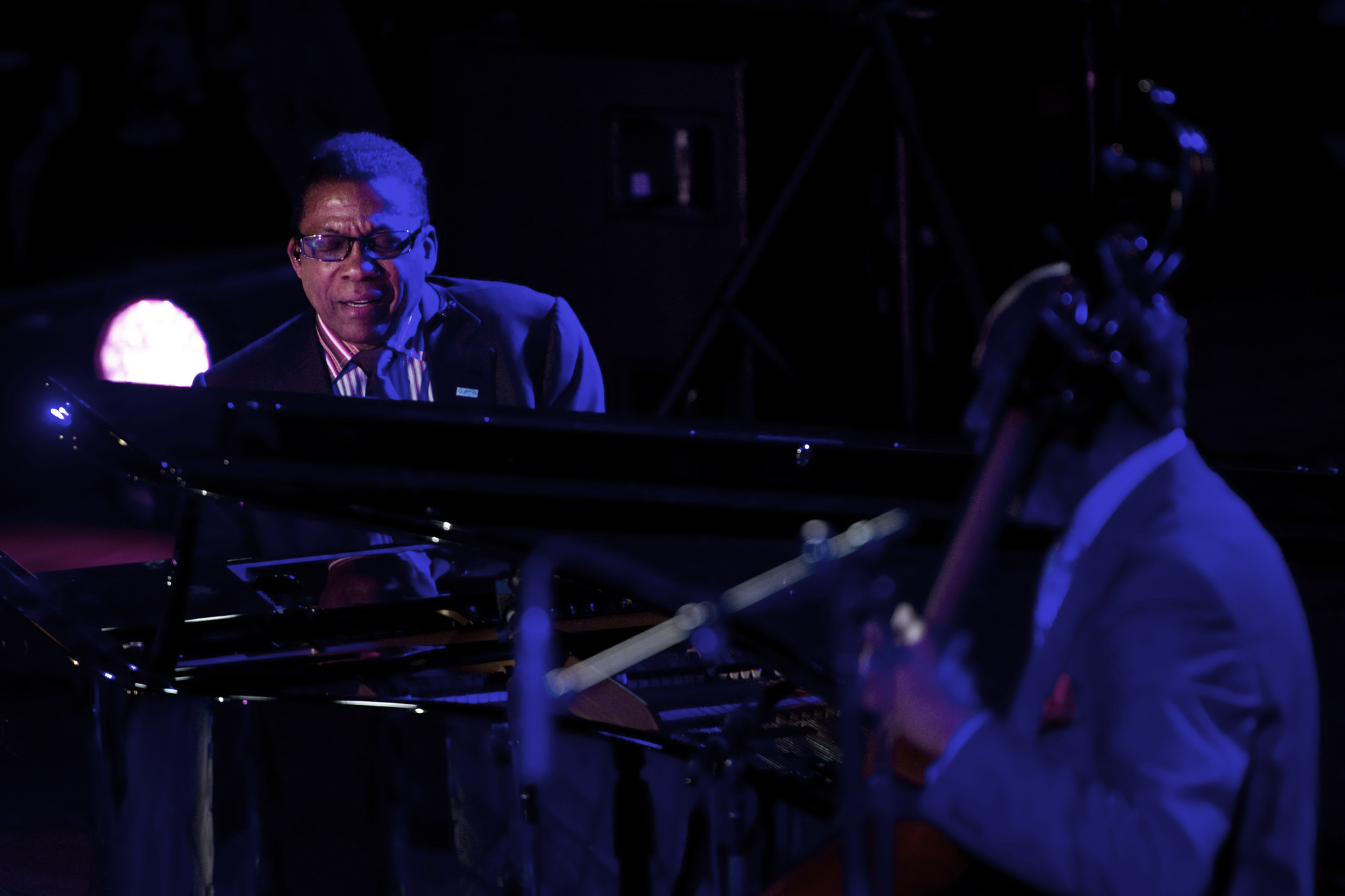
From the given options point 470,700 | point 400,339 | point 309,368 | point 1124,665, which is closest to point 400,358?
point 400,339

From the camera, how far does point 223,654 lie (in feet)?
7.78

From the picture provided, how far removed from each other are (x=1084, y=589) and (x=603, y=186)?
3660mm

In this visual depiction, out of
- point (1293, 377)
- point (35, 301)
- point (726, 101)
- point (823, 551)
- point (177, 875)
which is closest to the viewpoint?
point (823, 551)

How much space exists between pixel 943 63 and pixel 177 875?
388 cm

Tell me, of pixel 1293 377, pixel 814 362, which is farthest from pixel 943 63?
pixel 1293 377

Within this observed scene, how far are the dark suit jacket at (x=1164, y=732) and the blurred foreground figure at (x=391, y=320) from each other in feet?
6.17

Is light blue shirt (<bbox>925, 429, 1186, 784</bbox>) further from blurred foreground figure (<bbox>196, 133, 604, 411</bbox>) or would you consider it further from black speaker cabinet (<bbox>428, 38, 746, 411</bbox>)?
black speaker cabinet (<bbox>428, 38, 746, 411</bbox>)

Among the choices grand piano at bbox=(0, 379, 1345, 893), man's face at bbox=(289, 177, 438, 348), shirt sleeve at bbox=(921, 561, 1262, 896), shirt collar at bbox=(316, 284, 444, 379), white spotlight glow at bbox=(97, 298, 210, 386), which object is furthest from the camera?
white spotlight glow at bbox=(97, 298, 210, 386)

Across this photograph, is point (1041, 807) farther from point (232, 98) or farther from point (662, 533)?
point (232, 98)

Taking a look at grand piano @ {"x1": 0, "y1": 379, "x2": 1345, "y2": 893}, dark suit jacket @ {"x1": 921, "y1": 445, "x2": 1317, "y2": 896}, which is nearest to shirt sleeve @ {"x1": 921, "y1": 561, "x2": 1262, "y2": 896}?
dark suit jacket @ {"x1": 921, "y1": 445, "x2": 1317, "y2": 896}

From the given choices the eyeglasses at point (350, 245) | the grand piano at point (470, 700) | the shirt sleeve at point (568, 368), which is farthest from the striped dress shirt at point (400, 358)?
the grand piano at point (470, 700)

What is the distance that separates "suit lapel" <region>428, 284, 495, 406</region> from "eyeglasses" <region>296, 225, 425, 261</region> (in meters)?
0.22

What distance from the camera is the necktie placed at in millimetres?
3066

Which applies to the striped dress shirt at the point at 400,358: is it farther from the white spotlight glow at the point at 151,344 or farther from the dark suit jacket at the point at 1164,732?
the dark suit jacket at the point at 1164,732
